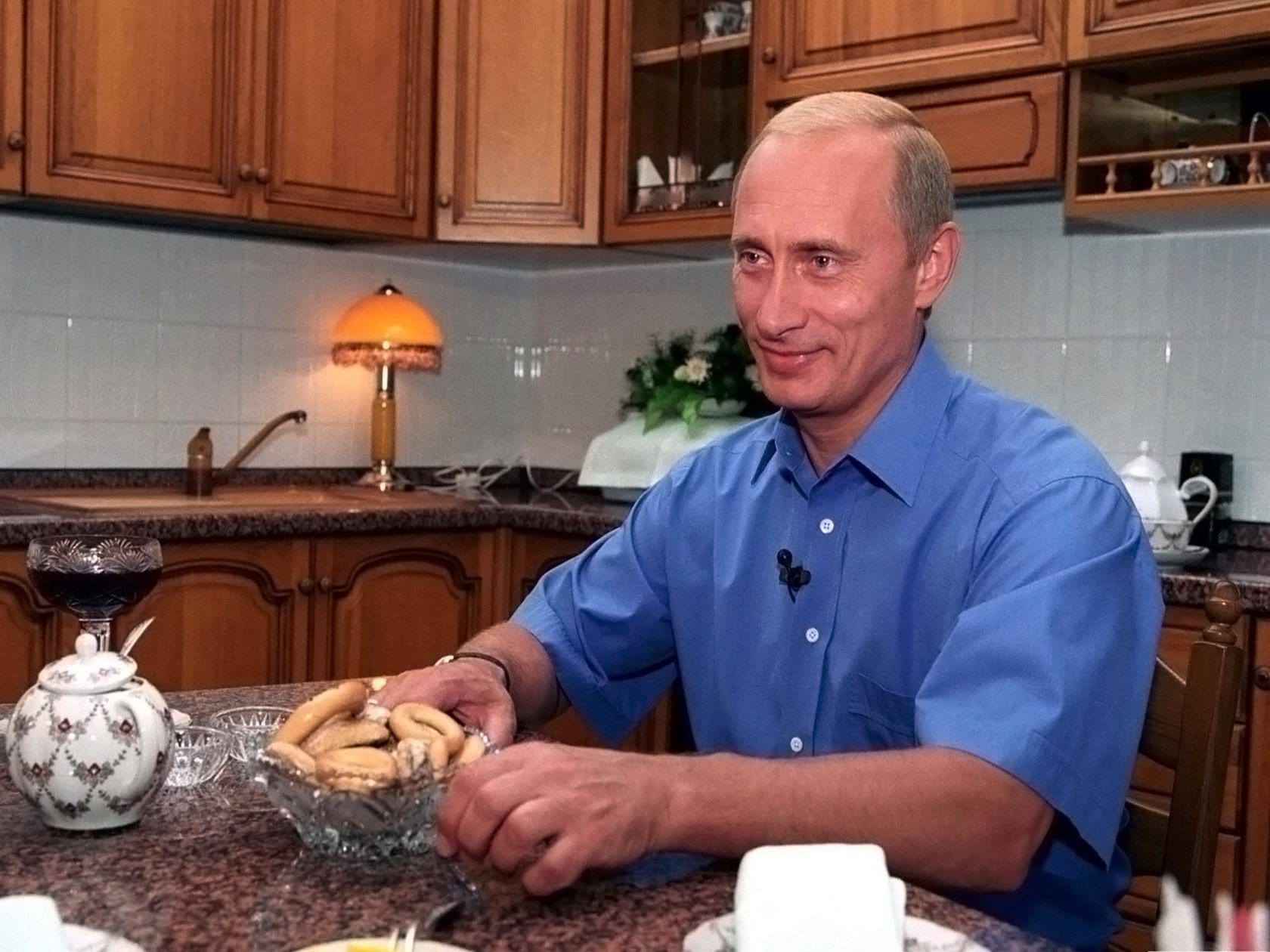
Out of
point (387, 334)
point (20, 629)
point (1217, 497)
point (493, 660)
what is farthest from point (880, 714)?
point (387, 334)

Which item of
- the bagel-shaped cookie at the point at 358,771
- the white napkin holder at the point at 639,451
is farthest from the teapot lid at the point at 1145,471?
the bagel-shaped cookie at the point at 358,771

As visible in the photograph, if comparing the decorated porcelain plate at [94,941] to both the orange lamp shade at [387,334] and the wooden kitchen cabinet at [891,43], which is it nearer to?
the wooden kitchen cabinet at [891,43]

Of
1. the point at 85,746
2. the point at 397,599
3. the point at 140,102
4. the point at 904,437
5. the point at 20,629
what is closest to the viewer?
the point at 85,746

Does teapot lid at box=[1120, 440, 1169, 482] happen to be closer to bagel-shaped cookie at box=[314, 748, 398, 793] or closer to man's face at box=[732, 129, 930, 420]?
man's face at box=[732, 129, 930, 420]

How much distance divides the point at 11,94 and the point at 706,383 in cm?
143

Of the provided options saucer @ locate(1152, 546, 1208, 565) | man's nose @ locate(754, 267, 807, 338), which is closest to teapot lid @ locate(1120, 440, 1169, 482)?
saucer @ locate(1152, 546, 1208, 565)

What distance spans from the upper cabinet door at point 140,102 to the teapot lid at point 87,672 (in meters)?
→ 1.99

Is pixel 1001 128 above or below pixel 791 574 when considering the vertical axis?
above

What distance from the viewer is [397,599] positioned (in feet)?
9.75

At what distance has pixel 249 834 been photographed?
96cm

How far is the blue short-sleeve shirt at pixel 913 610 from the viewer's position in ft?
3.41

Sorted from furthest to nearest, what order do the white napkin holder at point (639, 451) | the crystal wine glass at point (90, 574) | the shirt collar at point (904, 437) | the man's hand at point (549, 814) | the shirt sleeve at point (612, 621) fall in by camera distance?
the white napkin holder at point (639, 451)
the shirt sleeve at point (612, 621)
the shirt collar at point (904, 437)
the crystal wine glass at point (90, 574)
the man's hand at point (549, 814)

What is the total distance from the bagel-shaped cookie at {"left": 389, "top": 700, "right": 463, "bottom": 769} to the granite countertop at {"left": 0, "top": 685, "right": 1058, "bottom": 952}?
0.08 metres

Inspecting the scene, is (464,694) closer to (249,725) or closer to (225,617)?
(249,725)
